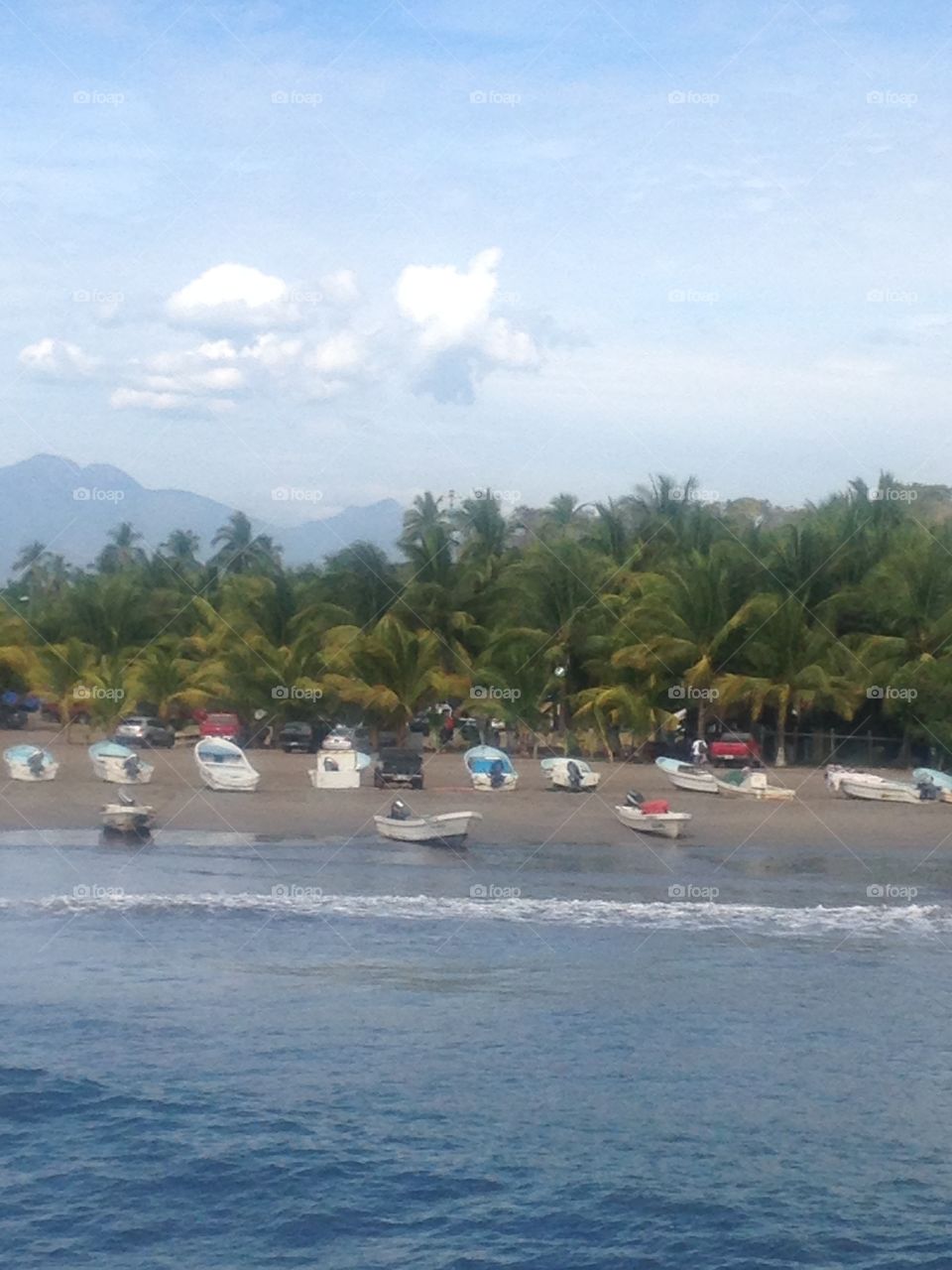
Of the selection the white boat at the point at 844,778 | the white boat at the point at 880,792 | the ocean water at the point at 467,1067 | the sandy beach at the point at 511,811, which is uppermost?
the white boat at the point at 844,778

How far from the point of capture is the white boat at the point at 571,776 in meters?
37.8

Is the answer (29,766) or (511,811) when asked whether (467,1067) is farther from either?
(29,766)

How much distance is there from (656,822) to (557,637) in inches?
491

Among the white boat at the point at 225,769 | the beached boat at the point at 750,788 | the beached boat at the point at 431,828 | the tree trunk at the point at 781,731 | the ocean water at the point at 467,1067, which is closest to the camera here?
the ocean water at the point at 467,1067

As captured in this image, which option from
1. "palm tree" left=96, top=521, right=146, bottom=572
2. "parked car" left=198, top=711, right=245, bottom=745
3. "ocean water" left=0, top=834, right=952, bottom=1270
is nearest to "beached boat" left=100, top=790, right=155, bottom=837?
"ocean water" left=0, top=834, right=952, bottom=1270

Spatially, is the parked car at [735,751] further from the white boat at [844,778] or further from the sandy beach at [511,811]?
the white boat at [844,778]

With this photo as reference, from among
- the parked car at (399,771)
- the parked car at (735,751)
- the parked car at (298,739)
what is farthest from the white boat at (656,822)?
the parked car at (298,739)

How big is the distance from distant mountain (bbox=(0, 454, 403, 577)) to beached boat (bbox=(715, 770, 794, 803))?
52.3ft

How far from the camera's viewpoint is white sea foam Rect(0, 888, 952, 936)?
85.5ft

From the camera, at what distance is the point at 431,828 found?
3184cm

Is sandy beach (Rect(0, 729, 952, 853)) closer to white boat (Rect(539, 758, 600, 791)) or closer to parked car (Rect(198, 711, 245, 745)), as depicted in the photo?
white boat (Rect(539, 758, 600, 791))

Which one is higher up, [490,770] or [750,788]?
[490,770]

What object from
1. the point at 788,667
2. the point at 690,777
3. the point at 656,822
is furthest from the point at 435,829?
the point at 788,667

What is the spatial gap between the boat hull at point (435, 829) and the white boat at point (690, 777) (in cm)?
772
